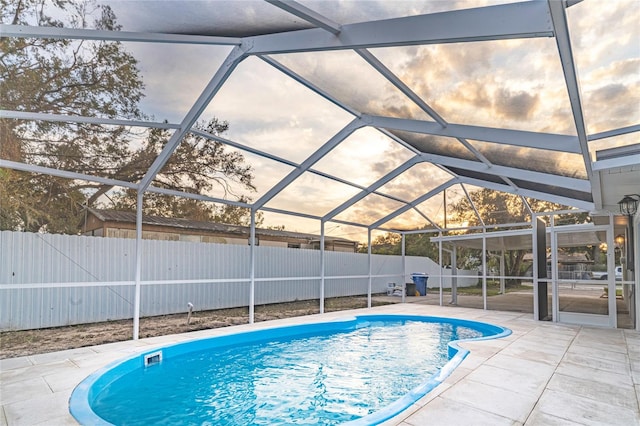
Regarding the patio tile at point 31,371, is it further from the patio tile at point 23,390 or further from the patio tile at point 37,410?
the patio tile at point 37,410

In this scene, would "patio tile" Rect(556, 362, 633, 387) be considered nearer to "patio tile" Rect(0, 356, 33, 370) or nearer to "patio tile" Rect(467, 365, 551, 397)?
"patio tile" Rect(467, 365, 551, 397)

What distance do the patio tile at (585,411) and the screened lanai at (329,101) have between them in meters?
2.47

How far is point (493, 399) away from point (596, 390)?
1.29 meters

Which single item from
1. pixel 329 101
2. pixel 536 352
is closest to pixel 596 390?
pixel 536 352

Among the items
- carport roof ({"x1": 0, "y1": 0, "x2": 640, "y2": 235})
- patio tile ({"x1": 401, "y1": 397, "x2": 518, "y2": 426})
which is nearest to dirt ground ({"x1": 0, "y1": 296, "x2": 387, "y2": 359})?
carport roof ({"x1": 0, "y1": 0, "x2": 640, "y2": 235})

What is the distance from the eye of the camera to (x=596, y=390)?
12.8ft

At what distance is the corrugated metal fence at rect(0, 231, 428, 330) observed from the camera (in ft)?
22.2

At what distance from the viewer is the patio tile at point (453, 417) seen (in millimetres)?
2996

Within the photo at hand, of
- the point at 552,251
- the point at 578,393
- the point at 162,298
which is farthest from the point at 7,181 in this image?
the point at 552,251

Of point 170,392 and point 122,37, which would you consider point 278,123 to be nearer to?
point 122,37

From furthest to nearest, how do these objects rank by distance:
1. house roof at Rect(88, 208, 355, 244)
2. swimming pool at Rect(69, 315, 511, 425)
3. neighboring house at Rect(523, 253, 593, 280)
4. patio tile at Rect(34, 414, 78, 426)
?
1. neighboring house at Rect(523, 253, 593, 280)
2. house roof at Rect(88, 208, 355, 244)
3. swimming pool at Rect(69, 315, 511, 425)
4. patio tile at Rect(34, 414, 78, 426)

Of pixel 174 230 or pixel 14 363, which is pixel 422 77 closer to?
pixel 14 363

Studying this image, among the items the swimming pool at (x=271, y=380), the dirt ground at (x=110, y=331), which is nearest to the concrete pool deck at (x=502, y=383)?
the swimming pool at (x=271, y=380)

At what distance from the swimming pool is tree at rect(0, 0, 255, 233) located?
326 centimetres
